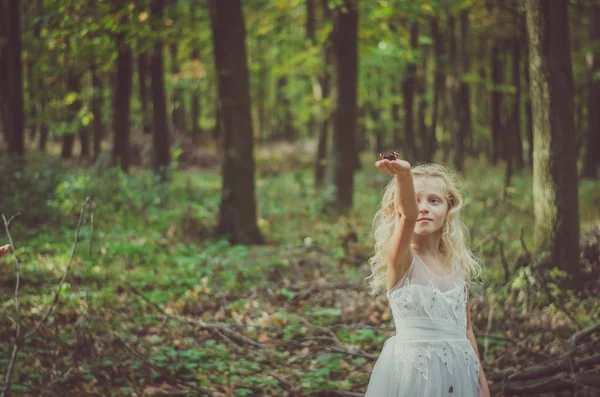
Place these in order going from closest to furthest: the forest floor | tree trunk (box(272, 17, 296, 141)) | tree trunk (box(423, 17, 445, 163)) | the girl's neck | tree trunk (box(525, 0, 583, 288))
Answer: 1. the girl's neck
2. the forest floor
3. tree trunk (box(525, 0, 583, 288))
4. tree trunk (box(423, 17, 445, 163))
5. tree trunk (box(272, 17, 296, 141))

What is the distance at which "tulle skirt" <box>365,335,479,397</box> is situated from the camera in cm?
265

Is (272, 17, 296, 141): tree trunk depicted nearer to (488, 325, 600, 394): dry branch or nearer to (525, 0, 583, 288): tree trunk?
(525, 0, 583, 288): tree trunk

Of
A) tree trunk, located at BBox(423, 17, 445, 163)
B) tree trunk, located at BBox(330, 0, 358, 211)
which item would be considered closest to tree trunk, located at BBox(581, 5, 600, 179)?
tree trunk, located at BBox(423, 17, 445, 163)

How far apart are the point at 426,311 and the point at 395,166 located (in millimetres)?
807

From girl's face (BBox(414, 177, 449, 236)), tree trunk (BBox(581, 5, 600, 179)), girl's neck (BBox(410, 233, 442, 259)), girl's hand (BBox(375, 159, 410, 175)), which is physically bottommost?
girl's neck (BBox(410, 233, 442, 259))

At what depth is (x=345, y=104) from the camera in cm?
1332

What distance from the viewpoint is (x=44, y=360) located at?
5242 millimetres

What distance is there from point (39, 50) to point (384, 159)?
12.3 metres

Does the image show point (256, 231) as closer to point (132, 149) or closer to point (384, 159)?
point (384, 159)

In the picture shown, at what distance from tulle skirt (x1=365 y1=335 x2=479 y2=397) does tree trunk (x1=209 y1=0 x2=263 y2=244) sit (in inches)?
292

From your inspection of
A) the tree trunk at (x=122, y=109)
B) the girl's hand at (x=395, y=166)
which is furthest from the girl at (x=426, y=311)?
the tree trunk at (x=122, y=109)

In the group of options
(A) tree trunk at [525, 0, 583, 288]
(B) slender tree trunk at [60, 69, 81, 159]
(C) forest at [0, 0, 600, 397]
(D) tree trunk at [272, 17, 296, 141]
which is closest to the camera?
(C) forest at [0, 0, 600, 397]

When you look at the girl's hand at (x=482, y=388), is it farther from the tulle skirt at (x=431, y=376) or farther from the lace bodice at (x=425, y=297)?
the lace bodice at (x=425, y=297)

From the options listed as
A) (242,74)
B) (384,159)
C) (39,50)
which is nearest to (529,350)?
(384,159)
